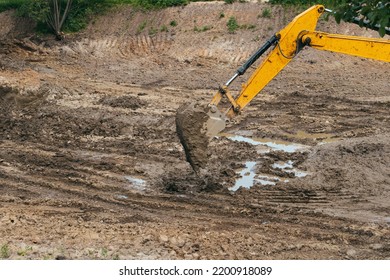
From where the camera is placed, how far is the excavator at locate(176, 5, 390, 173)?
1129 centimetres

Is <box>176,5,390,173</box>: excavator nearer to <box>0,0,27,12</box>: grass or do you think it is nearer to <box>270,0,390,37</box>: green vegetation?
<box>270,0,390,37</box>: green vegetation

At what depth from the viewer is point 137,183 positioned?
1253 cm

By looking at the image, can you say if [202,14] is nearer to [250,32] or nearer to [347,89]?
[250,32]

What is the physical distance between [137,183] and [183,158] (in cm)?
145

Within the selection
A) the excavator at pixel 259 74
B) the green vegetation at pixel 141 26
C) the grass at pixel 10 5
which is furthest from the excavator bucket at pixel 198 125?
the grass at pixel 10 5

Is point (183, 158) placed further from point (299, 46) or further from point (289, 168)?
point (299, 46)

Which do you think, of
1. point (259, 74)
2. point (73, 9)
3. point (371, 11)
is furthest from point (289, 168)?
point (73, 9)

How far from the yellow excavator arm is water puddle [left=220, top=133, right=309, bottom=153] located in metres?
2.83

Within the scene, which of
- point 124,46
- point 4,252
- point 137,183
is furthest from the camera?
point 124,46

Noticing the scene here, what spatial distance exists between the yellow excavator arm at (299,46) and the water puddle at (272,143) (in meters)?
2.83

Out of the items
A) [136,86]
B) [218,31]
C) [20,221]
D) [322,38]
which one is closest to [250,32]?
[218,31]

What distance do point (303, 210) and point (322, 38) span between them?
2.85m

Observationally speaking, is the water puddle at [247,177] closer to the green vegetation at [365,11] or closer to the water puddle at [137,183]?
the water puddle at [137,183]

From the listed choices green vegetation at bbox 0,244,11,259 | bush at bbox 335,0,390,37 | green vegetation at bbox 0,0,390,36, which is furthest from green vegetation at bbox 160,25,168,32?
bush at bbox 335,0,390,37
